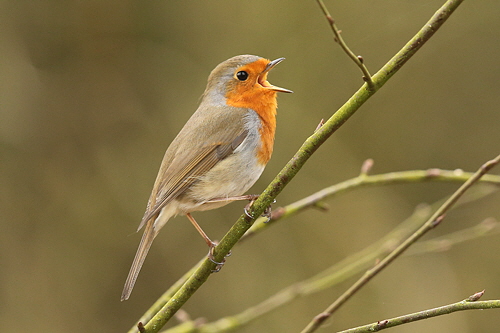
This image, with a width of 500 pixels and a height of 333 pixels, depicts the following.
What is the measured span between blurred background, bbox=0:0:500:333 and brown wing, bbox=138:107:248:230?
7.93ft

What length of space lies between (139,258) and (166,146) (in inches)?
123

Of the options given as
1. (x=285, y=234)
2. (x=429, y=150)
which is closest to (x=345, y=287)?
(x=285, y=234)

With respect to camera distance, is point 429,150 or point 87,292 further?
point 429,150

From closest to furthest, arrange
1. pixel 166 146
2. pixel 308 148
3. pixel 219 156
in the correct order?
pixel 308 148
pixel 219 156
pixel 166 146

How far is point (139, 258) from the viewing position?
10.8 feet

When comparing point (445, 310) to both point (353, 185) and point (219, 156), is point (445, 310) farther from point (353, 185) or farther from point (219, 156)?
point (219, 156)

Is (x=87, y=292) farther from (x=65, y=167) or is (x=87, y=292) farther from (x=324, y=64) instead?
(x=324, y=64)

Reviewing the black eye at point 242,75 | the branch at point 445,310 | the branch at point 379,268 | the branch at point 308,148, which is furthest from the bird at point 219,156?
the branch at point 445,310

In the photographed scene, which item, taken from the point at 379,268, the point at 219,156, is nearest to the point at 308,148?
the point at 379,268

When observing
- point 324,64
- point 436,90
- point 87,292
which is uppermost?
point 324,64

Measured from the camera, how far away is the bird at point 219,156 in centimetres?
353

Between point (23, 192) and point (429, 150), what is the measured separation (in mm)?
4472

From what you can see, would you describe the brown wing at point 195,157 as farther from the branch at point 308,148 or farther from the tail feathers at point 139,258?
the branch at point 308,148

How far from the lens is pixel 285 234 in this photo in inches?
253
